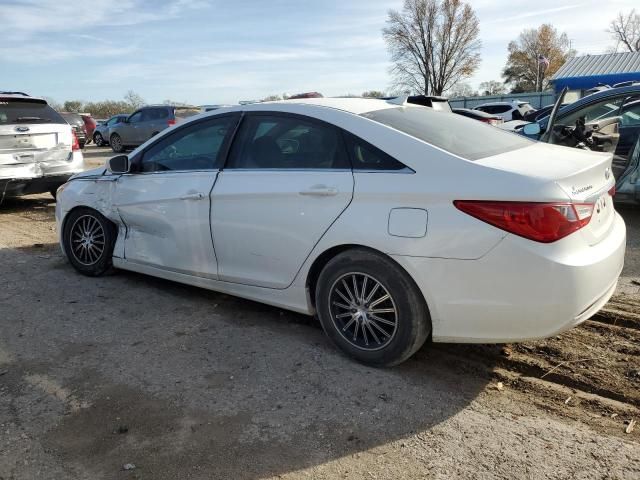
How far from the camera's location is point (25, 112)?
8047 mm

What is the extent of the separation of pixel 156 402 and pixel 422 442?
146 centimetres

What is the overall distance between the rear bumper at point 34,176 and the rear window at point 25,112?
0.63 metres

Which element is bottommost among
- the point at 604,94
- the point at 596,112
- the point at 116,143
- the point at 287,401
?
the point at 287,401

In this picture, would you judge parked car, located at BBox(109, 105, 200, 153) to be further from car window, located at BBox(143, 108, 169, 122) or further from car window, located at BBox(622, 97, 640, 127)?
car window, located at BBox(622, 97, 640, 127)

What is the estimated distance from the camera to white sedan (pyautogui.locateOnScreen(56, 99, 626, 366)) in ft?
9.05

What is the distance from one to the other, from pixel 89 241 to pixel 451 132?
11.3ft

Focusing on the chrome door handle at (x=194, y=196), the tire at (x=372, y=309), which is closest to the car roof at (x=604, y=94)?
the tire at (x=372, y=309)

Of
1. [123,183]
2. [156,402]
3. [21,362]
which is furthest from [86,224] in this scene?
[156,402]

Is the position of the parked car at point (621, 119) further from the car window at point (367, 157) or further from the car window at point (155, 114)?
the car window at point (155, 114)

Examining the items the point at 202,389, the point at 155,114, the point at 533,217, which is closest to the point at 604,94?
the point at 533,217

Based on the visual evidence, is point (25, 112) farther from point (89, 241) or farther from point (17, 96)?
point (89, 241)

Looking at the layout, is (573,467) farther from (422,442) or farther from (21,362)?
(21,362)

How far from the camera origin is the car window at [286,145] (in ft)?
11.4

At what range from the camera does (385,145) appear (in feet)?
10.5
